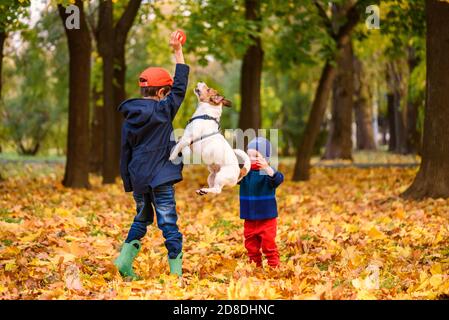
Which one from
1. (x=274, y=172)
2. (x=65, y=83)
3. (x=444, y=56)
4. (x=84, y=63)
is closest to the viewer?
(x=274, y=172)

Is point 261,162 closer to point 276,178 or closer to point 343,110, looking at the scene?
point 276,178

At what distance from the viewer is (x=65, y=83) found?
28.9 meters

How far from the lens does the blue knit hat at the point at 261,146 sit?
23.4 feet

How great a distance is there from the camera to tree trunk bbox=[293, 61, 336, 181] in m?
21.0

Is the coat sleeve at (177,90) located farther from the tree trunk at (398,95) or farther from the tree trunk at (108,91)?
the tree trunk at (398,95)

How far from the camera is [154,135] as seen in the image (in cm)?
674

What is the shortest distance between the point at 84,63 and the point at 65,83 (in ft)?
39.4

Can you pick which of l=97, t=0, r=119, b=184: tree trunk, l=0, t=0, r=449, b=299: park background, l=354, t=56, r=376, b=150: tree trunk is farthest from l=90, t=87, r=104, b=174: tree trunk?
l=354, t=56, r=376, b=150: tree trunk

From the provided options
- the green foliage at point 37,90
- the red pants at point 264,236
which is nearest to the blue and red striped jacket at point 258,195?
the red pants at point 264,236

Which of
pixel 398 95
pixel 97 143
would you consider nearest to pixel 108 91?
pixel 97 143

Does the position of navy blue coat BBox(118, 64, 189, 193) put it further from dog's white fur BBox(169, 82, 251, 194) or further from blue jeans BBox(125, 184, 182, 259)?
dog's white fur BBox(169, 82, 251, 194)

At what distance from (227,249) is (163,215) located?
2499mm
